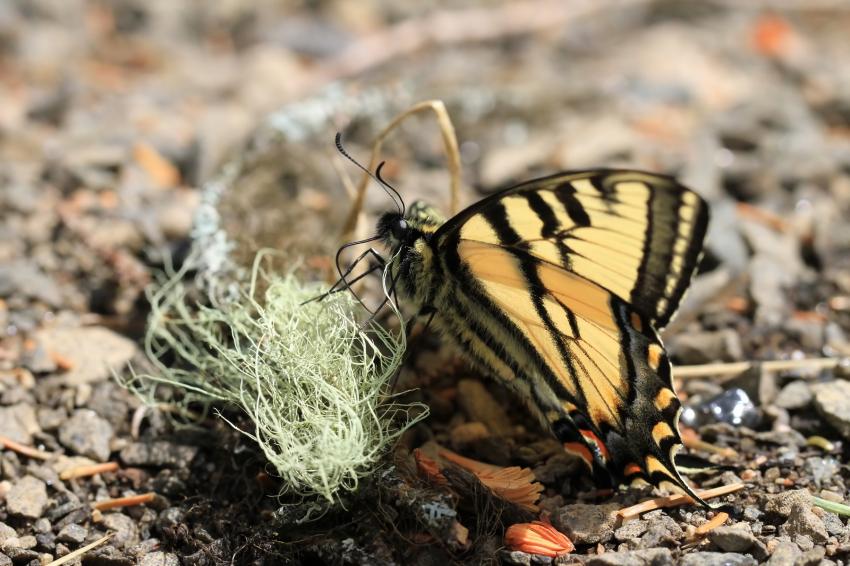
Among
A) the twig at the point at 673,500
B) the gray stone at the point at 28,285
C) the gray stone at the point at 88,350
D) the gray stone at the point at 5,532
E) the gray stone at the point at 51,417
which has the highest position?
the gray stone at the point at 28,285

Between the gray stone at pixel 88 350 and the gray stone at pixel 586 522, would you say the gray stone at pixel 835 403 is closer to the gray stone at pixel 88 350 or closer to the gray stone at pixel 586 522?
the gray stone at pixel 586 522

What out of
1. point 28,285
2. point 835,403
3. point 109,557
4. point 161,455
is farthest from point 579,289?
point 28,285

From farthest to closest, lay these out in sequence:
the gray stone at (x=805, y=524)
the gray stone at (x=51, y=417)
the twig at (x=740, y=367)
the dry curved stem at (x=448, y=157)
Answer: the twig at (x=740, y=367)
the dry curved stem at (x=448, y=157)
the gray stone at (x=51, y=417)
the gray stone at (x=805, y=524)

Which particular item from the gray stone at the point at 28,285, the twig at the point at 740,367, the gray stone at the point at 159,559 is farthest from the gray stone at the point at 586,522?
the gray stone at the point at 28,285

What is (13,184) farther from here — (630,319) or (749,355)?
(749,355)

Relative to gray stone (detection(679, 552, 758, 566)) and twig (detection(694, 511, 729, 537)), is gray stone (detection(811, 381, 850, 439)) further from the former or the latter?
gray stone (detection(679, 552, 758, 566))

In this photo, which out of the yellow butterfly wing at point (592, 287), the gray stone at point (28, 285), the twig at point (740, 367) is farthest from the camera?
the gray stone at point (28, 285)
